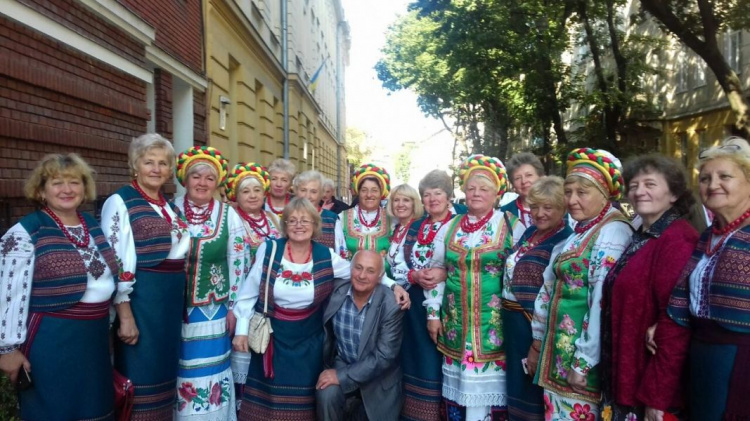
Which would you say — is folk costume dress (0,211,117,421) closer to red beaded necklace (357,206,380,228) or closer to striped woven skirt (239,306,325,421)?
striped woven skirt (239,306,325,421)

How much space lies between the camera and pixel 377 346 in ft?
13.3

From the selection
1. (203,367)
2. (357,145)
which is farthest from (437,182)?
(357,145)

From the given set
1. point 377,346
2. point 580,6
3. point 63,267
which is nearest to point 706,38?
point 580,6

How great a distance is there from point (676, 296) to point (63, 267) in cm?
298

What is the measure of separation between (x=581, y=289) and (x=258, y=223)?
279 centimetres

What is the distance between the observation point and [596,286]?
307 centimetres

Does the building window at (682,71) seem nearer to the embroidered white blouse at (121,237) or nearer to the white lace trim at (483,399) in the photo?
Answer: the white lace trim at (483,399)

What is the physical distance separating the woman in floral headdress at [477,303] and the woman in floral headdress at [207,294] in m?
1.52

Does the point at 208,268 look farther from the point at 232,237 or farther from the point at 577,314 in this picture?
the point at 577,314

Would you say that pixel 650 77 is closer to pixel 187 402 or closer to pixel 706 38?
pixel 706 38

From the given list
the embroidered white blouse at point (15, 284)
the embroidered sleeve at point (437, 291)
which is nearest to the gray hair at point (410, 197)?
the embroidered sleeve at point (437, 291)

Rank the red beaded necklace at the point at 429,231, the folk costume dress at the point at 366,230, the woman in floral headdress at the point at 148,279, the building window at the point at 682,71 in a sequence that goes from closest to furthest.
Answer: the woman in floral headdress at the point at 148,279 → the red beaded necklace at the point at 429,231 → the folk costume dress at the point at 366,230 → the building window at the point at 682,71

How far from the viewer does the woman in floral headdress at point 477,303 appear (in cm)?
395

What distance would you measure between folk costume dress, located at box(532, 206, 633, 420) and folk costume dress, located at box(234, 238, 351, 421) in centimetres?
150
